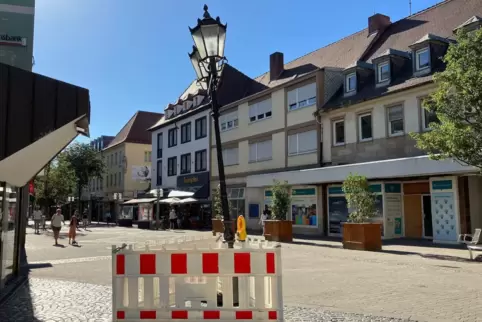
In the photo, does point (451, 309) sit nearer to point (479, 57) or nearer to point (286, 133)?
point (479, 57)

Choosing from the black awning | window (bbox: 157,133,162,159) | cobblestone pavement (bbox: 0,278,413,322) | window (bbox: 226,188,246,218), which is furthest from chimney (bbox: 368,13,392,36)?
cobblestone pavement (bbox: 0,278,413,322)

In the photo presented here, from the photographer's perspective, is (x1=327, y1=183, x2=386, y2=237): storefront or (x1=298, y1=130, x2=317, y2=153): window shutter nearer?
(x1=327, y1=183, x2=386, y2=237): storefront

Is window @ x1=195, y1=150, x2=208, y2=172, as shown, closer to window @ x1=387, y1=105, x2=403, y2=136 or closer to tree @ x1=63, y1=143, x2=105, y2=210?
tree @ x1=63, y1=143, x2=105, y2=210

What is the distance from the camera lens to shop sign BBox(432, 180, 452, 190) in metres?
20.2

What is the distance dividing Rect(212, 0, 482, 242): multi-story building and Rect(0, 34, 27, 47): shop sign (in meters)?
15.0

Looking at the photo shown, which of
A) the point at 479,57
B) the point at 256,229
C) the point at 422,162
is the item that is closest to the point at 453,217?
the point at 422,162

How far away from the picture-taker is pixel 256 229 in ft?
108

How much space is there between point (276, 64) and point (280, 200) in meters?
17.6

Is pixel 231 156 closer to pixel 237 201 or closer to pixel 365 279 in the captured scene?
pixel 237 201

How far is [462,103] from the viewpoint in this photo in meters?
14.6

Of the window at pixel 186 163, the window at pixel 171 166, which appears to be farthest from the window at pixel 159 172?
the window at pixel 186 163

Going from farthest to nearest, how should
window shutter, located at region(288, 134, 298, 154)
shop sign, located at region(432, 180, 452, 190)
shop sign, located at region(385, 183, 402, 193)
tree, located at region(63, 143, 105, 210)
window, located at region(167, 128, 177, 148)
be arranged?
tree, located at region(63, 143, 105, 210) → window, located at region(167, 128, 177, 148) → window shutter, located at region(288, 134, 298, 154) → shop sign, located at region(385, 183, 402, 193) → shop sign, located at region(432, 180, 452, 190)

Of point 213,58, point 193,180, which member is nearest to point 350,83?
point 193,180

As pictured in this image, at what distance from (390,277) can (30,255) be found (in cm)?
1161
